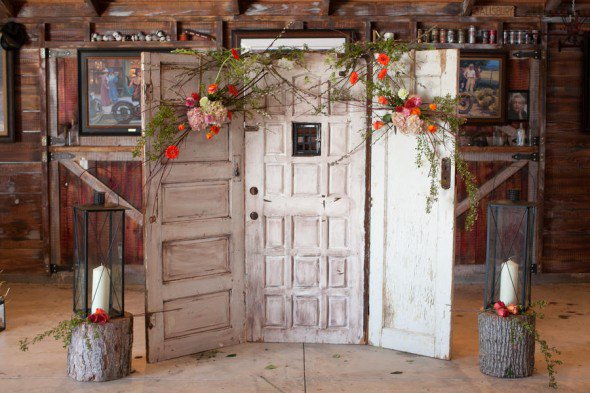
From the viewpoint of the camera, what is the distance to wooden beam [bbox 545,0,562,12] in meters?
7.91

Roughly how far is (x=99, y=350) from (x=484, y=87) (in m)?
4.91

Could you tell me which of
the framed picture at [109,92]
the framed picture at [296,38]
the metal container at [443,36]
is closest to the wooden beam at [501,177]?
the metal container at [443,36]

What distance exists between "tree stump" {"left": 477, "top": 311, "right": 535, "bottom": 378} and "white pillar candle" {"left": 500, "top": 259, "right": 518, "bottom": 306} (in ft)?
0.46

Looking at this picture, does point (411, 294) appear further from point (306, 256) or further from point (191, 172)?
point (191, 172)

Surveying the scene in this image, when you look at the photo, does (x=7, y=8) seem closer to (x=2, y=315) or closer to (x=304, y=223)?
(x=2, y=315)

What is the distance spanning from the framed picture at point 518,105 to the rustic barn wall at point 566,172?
24 cm

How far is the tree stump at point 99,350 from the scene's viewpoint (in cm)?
505

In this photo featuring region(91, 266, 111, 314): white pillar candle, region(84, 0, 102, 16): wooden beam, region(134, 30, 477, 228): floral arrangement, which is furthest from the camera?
region(84, 0, 102, 16): wooden beam

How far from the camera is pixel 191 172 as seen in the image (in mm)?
5699

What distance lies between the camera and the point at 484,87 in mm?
8086

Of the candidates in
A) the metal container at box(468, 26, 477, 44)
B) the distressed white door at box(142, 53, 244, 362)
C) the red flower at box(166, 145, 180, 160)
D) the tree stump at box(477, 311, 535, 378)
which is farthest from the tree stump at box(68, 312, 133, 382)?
the metal container at box(468, 26, 477, 44)

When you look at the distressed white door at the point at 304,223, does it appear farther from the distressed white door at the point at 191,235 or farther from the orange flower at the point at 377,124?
the orange flower at the point at 377,124

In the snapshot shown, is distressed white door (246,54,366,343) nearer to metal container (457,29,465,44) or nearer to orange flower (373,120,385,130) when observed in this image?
orange flower (373,120,385,130)

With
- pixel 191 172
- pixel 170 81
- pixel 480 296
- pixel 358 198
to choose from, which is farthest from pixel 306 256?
pixel 480 296
